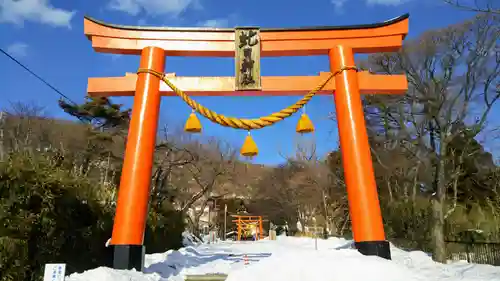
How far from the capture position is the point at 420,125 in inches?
460

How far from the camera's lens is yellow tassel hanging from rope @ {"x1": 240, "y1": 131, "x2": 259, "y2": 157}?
674 cm

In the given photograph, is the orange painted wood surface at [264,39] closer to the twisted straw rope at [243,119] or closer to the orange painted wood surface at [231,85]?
the orange painted wood surface at [231,85]

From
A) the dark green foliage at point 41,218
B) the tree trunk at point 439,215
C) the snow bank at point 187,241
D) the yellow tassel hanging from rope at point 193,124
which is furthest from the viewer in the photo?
the snow bank at point 187,241

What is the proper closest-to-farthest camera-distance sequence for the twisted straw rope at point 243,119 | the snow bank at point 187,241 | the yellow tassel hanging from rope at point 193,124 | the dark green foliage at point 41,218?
the dark green foliage at point 41,218
the twisted straw rope at point 243,119
the yellow tassel hanging from rope at point 193,124
the snow bank at point 187,241

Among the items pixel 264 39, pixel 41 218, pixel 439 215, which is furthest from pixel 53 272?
pixel 439 215

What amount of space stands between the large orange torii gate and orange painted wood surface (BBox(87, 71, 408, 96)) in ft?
0.06

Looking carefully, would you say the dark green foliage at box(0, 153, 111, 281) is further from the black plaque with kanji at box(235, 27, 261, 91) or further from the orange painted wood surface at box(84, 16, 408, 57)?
the black plaque with kanji at box(235, 27, 261, 91)

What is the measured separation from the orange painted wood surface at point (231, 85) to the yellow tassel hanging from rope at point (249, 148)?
97 centimetres

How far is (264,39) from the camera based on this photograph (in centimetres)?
726

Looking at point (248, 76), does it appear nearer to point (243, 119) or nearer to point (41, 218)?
point (243, 119)

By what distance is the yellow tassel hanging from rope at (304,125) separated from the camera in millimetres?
6883

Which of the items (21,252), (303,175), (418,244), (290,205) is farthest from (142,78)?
(290,205)

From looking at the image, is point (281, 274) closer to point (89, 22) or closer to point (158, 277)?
point (158, 277)

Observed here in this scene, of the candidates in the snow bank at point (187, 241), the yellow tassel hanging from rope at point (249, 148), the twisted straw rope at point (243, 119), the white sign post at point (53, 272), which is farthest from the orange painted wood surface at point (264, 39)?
the snow bank at point (187, 241)
